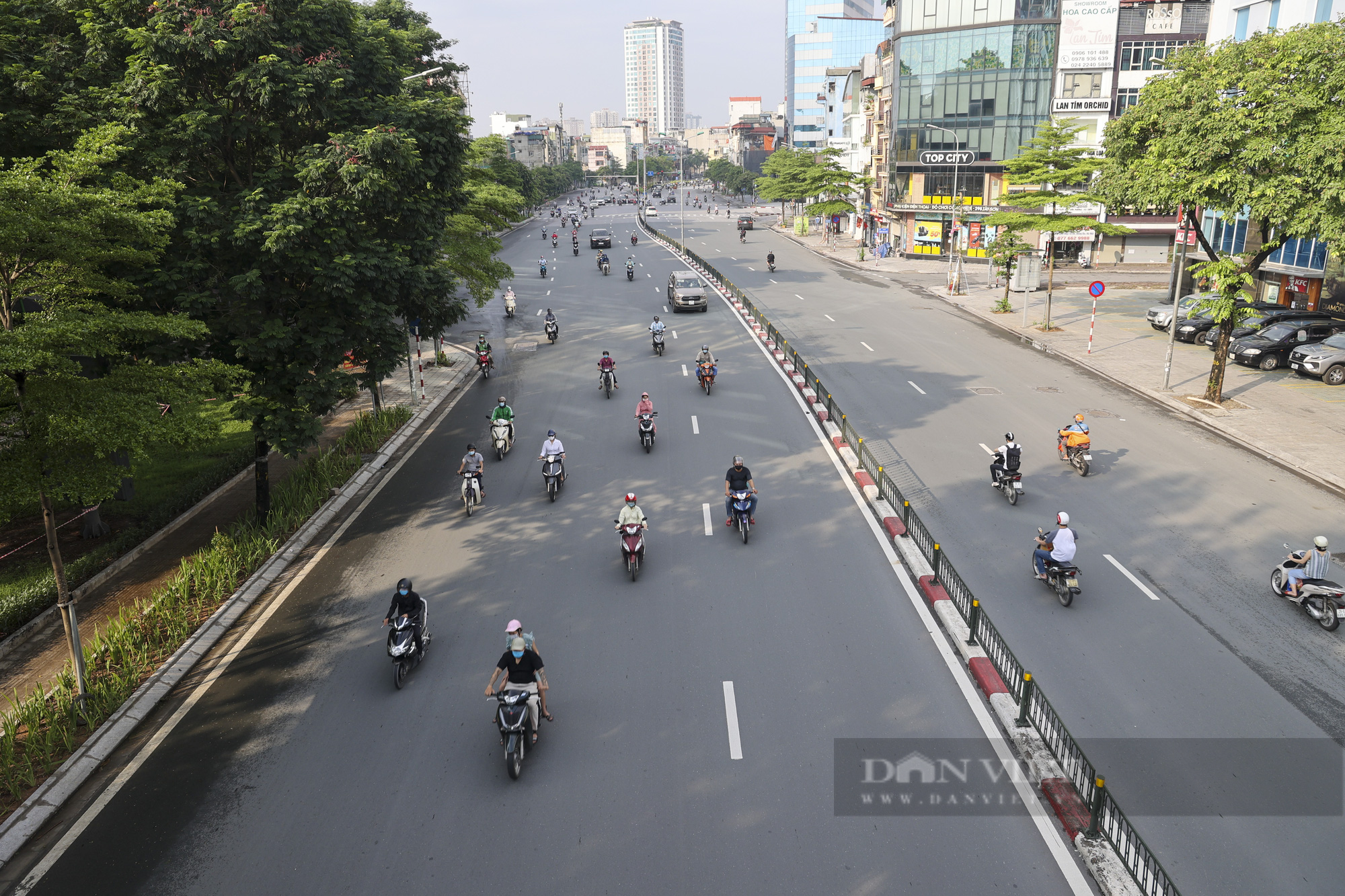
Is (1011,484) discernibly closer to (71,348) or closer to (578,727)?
(578,727)

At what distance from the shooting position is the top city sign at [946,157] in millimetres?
59500

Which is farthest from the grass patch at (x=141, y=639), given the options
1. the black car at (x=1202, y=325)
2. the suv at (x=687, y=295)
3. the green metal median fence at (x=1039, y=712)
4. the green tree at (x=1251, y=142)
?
the black car at (x=1202, y=325)

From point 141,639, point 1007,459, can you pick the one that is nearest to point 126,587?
point 141,639

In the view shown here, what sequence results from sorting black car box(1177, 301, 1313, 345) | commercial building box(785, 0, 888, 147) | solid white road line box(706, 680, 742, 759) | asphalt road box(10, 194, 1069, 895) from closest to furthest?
1. asphalt road box(10, 194, 1069, 895)
2. solid white road line box(706, 680, 742, 759)
3. black car box(1177, 301, 1313, 345)
4. commercial building box(785, 0, 888, 147)

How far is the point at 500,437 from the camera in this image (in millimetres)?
20359

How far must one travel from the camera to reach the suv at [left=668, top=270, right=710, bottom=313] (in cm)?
3975

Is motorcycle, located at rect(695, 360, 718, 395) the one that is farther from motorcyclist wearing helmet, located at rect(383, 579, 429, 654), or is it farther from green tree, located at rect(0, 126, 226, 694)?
green tree, located at rect(0, 126, 226, 694)

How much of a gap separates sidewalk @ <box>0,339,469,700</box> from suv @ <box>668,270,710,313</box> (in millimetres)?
20078

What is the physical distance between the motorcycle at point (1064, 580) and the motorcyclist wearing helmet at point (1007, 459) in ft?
12.9

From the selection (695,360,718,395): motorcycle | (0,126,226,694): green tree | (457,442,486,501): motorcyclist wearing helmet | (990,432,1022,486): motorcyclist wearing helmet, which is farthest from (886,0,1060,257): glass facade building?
(0,126,226,694): green tree

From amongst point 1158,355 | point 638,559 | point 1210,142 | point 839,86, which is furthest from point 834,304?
point 839,86

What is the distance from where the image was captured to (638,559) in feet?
45.8

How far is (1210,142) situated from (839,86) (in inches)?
4019

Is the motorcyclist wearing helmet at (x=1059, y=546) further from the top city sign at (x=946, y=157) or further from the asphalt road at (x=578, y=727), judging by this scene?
the top city sign at (x=946, y=157)
